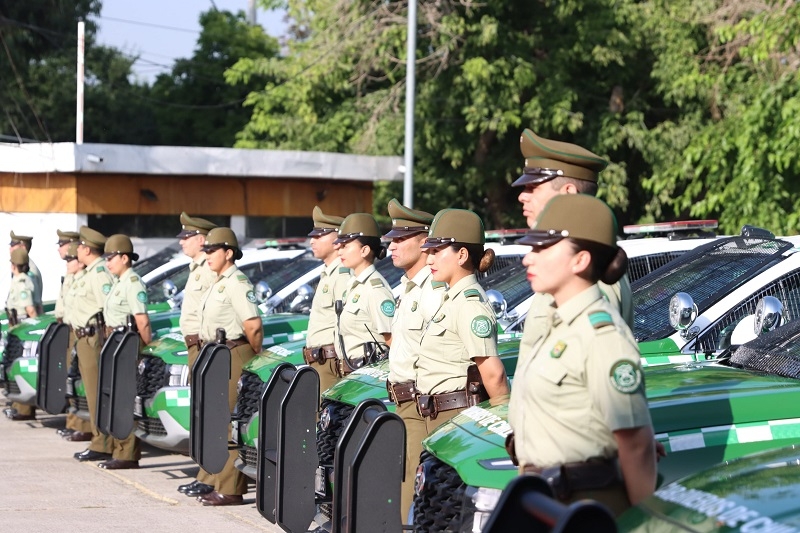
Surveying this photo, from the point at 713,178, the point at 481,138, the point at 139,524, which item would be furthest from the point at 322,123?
the point at 139,524

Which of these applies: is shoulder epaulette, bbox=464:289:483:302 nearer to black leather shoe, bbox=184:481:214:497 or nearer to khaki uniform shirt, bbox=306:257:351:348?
khaki uniform shirt, bbox=306:257:351:348

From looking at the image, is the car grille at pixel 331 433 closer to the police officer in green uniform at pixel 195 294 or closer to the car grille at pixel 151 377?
the police officer in green uniform at pixel 195 294

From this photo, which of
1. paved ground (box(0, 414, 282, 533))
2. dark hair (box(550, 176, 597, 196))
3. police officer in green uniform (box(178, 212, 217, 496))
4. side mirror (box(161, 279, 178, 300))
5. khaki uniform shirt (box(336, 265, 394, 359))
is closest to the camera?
dark hair (box(550, 176, 597, 196))

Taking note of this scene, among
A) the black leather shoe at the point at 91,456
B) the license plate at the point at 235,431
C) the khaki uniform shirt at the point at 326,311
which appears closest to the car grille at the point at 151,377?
the black leather shoe at the point at 91,456

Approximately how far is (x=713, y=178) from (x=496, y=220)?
8.63 metres

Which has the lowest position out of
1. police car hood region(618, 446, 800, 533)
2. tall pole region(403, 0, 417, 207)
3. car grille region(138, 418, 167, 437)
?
car grille region(138, 418, 167, 437)

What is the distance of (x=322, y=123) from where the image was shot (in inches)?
1018

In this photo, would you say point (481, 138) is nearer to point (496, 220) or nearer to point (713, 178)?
point (496, 220)

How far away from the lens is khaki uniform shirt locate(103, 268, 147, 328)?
1105 cm

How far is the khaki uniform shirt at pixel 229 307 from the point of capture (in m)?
9.31

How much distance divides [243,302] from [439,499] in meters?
4.63

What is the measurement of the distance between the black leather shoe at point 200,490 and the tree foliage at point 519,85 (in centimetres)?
1148

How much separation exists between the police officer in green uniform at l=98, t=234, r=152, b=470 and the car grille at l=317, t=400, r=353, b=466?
424cm

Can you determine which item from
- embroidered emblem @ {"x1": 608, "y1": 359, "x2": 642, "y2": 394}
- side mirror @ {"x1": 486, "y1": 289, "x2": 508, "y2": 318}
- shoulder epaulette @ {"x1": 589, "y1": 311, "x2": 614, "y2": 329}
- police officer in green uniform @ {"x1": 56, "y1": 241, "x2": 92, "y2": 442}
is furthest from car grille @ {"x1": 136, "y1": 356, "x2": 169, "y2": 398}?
embroidered emblem @ {"x1": 608, "y1": 359, "x2": 642, "y2": 394}
